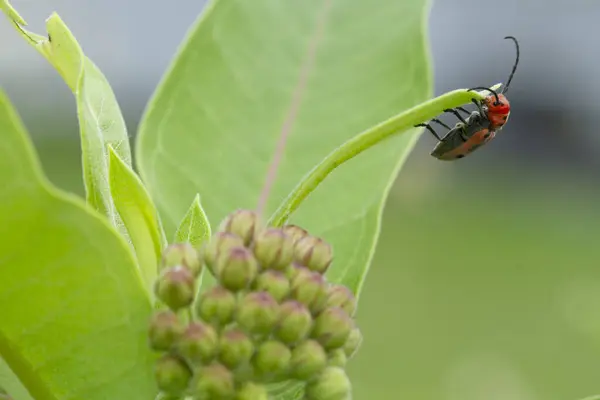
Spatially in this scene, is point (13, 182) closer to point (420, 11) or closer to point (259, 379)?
point (259, 379)

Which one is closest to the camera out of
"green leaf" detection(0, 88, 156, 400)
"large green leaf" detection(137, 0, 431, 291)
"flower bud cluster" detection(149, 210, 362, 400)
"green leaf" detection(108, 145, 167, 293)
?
"green leaf" detection(0, 88, 156, 400)

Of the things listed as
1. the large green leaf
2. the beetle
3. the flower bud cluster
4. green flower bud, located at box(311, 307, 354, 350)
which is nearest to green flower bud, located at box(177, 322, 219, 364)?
the flower bud cluster

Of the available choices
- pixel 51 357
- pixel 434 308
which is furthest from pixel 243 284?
pixel 434 308

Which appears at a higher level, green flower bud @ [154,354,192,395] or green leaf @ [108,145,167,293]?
green leaf @ [108,145,167,293]

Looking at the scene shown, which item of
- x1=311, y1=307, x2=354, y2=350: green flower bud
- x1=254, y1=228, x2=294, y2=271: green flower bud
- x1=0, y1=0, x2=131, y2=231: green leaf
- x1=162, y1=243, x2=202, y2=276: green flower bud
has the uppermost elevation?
x1=0, y1=0, x2=131, y2=231: green leaf

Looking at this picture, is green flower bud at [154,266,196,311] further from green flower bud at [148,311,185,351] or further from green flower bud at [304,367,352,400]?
green flower bud at [304,367,352,400]

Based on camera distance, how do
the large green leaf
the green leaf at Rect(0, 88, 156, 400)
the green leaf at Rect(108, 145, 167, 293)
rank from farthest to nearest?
the large green leaf < the green leaf at Rect(108, 145, 167, 293) < the green leaf at Rect(0, 88, 156, 400)

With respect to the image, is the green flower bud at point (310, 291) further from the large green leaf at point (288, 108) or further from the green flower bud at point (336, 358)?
the large green leaf at point (288, 108)
